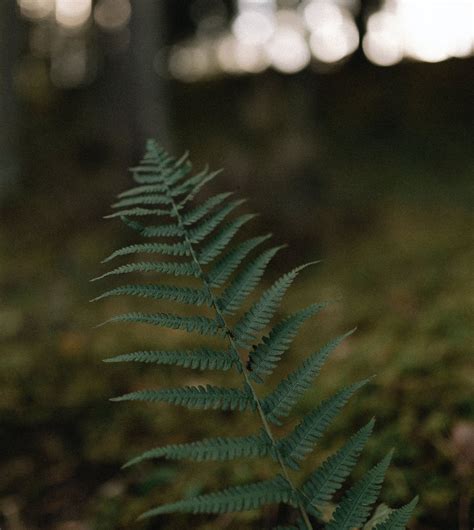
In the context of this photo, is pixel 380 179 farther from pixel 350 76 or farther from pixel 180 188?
pixel 180 188

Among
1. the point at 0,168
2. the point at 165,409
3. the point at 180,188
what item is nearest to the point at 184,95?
the point at 0,168

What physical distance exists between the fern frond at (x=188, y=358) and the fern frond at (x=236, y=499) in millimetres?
255

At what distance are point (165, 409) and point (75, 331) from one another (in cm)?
136

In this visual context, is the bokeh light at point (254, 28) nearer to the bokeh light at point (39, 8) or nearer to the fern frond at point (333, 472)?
the bokeh light at point (39, 8)

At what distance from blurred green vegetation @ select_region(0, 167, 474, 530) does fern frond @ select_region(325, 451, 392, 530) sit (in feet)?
2.25

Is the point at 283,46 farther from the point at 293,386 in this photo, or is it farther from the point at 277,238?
the point at 293,386

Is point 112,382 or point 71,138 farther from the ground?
point 71,138

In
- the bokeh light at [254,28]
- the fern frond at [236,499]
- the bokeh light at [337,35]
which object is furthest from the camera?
the bokeh light at [254,28]

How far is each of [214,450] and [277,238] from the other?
184 inches

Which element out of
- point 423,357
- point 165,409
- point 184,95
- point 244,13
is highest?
Result: point 244,13

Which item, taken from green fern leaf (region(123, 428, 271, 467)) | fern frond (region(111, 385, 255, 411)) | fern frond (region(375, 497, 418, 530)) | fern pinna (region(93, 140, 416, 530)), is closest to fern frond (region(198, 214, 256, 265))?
fern pinna (region(93, 140, 416, 530))

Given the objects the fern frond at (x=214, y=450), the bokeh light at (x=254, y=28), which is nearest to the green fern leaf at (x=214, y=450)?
the fern frond at (x=214, y=450)

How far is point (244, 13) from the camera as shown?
19.0 meters

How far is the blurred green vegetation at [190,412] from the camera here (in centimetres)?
202
